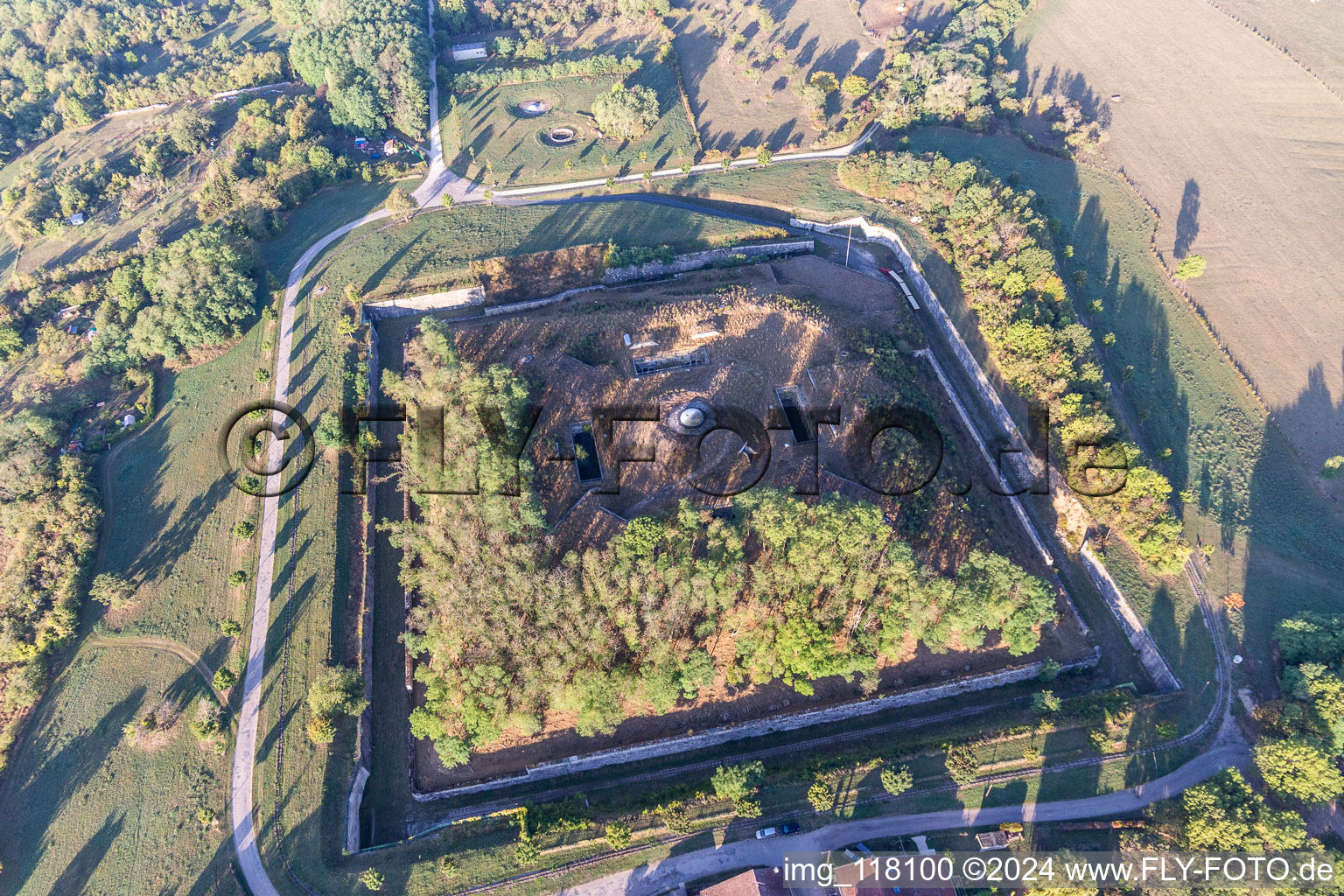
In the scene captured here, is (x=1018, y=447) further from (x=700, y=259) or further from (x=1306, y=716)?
(x=700, y=259)

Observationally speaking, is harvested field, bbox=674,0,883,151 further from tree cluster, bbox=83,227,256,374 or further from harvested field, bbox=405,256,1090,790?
tree cluster, bbox=83,227,256,374

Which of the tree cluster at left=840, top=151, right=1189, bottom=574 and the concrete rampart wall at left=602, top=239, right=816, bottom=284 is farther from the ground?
the concrete rampart wall at left=602, top=239, right=816, bottom=284

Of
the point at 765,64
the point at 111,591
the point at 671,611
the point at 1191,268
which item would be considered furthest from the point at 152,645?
the point at 765,64

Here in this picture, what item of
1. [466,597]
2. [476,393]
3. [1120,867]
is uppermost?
[476,393]

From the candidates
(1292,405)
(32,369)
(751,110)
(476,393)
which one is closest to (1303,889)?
(1292,405)

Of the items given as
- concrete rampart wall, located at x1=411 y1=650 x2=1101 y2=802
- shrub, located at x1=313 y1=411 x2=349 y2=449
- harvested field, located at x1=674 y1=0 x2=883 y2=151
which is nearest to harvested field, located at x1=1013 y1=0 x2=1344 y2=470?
harvested field, located at x1=674 y1=0 x2=883 y2=151

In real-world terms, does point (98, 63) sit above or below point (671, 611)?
above

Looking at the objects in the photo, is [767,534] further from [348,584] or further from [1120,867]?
[348,584]
